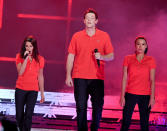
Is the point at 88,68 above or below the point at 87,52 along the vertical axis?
below

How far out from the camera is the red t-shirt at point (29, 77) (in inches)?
119

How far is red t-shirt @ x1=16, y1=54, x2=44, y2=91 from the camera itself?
302 centimetres

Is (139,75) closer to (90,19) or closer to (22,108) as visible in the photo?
(90,19)

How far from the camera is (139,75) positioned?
2.93 m

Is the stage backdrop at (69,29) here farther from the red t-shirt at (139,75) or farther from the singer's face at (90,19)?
the singer's face at (90,19)

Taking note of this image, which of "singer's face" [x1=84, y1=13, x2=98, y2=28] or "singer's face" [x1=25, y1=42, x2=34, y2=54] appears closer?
"singer's face" [x1=84, y1=13, x2=98, y2=28]

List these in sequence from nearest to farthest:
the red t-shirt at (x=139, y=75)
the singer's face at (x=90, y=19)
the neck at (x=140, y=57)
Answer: the singer's face at (x=90, y=19) < the red t-shirt at (x=139, y=75) < the neck at (x=140, y=57)

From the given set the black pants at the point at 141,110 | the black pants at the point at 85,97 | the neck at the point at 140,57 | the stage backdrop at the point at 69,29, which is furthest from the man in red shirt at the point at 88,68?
the stage backdrop at the point at 69,29

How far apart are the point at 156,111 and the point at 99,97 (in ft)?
5.65

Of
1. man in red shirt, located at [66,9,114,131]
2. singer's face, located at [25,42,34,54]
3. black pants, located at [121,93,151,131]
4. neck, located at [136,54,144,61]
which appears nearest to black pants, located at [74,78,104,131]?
man in red shirt, located at [66,9,114,131]

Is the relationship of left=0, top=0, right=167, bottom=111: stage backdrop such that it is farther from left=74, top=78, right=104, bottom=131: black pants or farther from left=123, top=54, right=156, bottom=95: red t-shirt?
left=74, top=78, right=104, bottom=131: black pants

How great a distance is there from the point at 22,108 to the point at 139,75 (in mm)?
1357

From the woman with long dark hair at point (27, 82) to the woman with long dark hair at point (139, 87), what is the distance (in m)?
1.00

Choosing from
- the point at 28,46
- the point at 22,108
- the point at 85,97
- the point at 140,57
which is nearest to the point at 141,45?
the point at 140,57
